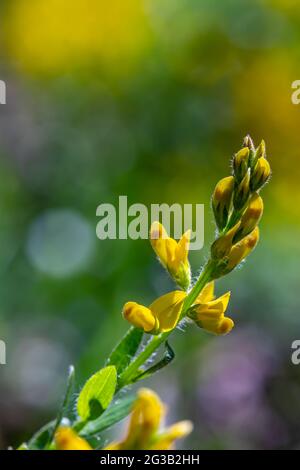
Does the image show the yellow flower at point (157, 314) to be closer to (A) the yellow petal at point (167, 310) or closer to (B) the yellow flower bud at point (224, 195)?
(A) the yellow petal at point (167, 310)

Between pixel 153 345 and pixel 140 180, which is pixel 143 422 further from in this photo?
pixel 140 180

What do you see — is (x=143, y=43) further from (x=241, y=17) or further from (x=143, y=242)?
(x=143, y=242)

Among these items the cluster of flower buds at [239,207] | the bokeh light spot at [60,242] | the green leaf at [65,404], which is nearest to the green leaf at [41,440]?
the green leaf at [65,404]

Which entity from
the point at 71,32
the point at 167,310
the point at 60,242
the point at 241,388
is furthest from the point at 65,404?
the point at 71,32

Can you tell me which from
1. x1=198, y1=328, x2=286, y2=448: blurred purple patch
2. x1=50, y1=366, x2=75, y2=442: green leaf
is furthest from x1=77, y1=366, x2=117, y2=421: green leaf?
x1=198, y1=328, x2=286, y2=448: blurred purple patch

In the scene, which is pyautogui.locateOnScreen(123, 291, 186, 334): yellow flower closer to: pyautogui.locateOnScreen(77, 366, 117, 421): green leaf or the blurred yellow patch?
pyautogui.locateOnScreen(77, 366, 117, 421): green leaf
